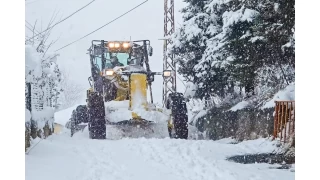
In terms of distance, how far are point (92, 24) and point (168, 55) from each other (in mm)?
405

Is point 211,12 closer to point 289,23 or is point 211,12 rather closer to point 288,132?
point 289,23

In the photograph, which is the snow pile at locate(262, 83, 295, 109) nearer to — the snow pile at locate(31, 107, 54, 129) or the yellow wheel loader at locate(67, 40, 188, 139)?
the yellow wheel loader at locate(67, 40, 188, 139)

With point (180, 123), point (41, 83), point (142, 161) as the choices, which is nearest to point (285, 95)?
point (142, 161)

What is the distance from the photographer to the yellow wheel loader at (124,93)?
2654mm

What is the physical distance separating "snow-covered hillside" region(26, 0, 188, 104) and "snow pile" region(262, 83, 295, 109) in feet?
2.05

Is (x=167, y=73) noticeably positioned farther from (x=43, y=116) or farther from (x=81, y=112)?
(x=43, y=116)

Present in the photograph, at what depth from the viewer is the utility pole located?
2457mm

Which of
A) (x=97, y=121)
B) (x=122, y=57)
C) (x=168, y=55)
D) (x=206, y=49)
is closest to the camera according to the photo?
(x=168, y=55)

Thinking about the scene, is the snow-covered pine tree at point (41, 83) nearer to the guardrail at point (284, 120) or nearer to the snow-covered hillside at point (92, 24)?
the snow-covered hillside at point (92, 24)

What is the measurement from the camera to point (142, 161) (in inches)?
100

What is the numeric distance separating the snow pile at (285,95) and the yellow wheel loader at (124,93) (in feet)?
1.55

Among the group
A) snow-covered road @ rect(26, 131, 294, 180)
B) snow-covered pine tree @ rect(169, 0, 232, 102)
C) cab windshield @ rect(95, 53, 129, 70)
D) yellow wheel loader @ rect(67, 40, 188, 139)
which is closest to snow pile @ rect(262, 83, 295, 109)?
snow-covered road @ rect(26, 131, 294, 180)

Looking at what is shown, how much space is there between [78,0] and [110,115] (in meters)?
1.22
